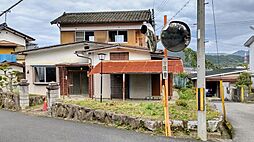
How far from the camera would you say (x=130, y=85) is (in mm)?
22953

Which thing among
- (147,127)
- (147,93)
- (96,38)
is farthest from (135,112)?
(96,38)

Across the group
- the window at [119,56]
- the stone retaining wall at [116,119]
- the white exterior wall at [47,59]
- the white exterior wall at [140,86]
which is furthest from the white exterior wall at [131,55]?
the stone retaining wall at [116,119]

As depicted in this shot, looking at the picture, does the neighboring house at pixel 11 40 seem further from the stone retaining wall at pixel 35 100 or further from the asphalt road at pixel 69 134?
the asphalt road at pixel 69 134

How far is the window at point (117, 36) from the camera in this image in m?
27.8

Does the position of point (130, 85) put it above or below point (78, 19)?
below

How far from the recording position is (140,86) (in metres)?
22.8

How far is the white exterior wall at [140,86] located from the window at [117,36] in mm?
6006

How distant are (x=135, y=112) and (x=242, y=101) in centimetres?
1899

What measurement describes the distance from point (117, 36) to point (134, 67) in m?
7.88

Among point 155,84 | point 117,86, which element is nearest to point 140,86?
point 155,84

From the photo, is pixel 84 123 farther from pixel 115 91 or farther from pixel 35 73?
pixel 35 73

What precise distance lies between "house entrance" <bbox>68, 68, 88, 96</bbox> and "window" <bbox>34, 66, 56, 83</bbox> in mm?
1523

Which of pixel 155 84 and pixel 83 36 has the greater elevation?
pixel 83 36

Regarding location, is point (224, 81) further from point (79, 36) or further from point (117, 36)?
point (79, 36)
